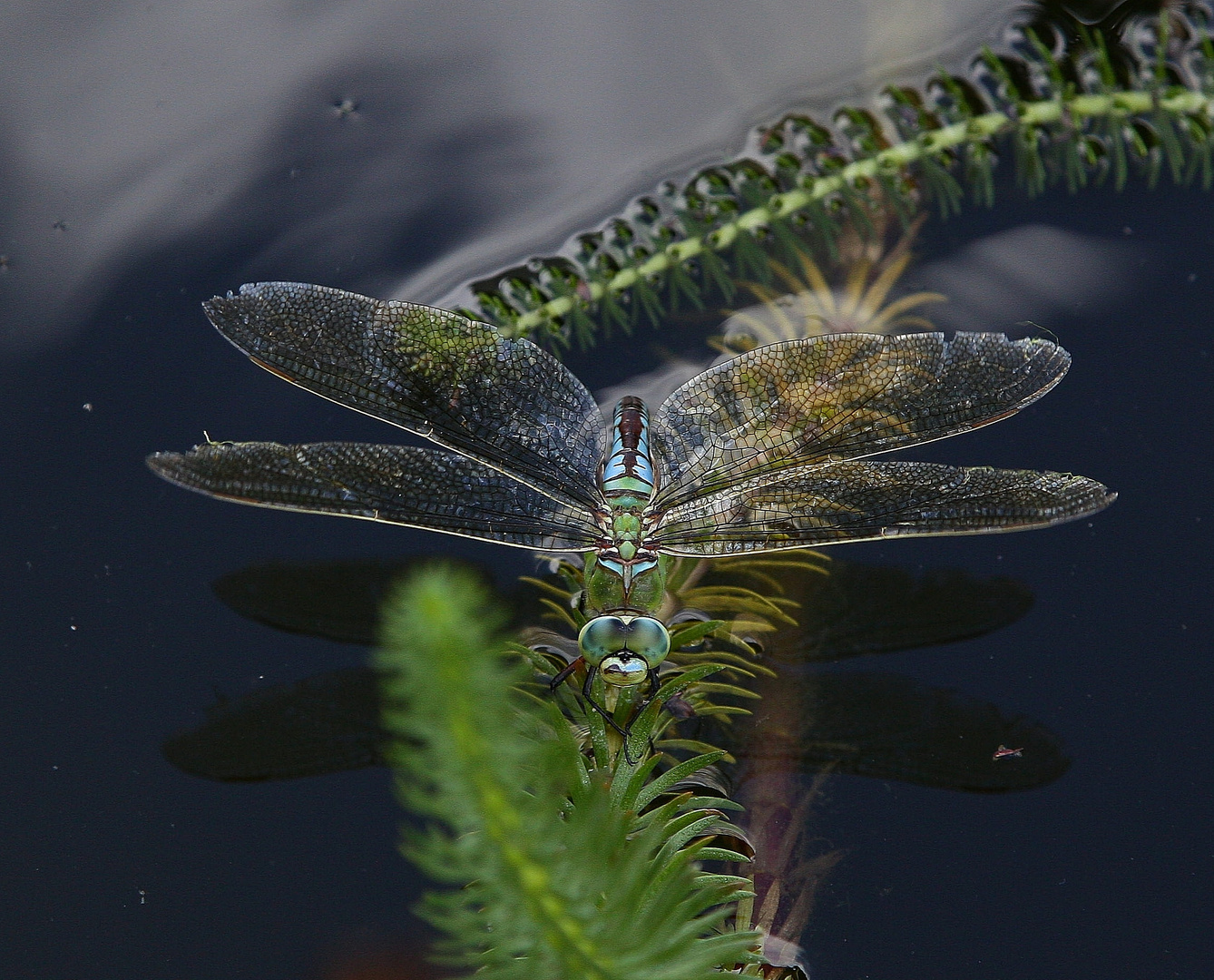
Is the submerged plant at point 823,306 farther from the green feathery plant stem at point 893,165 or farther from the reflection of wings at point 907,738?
the reflection of wings at point 907,738

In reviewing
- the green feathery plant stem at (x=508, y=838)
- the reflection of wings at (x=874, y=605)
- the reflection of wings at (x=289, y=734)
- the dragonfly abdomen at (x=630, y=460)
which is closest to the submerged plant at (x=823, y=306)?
the dragonfly abdomen at (x=630, y=460)

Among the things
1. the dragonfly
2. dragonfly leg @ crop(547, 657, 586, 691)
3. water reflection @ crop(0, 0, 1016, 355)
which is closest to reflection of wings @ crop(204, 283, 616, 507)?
the dragonfly

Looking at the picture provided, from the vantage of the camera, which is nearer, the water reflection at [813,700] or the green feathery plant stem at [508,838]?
the green feathery plant stem at [508,838]

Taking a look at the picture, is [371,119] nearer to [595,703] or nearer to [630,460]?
[630,460]

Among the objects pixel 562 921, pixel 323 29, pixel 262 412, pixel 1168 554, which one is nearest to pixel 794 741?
pixel 1168 554

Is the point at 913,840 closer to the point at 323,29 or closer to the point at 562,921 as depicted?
the point at 562,921

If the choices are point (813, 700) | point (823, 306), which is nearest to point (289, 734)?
point (813, 700)
